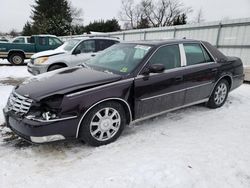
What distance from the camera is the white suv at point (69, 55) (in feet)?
24.2

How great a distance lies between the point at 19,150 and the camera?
10.3 feet

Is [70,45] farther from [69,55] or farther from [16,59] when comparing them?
[16,59]

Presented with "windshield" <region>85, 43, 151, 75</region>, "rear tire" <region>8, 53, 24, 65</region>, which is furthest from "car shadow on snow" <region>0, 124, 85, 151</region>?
"rear tire" <region>8, 53, 24, 65</region>

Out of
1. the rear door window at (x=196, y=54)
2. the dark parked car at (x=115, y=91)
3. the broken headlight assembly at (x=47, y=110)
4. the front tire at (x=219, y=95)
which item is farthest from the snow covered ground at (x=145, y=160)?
the rear door window at (x=196, y=54)

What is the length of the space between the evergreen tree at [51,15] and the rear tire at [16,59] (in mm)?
23747

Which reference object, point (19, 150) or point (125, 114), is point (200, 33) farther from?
point (19, 150)

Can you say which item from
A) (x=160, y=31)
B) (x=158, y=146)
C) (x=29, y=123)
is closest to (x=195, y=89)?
(x=158, y=146)

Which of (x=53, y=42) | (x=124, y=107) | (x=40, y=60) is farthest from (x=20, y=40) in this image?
(x=124, y=107)

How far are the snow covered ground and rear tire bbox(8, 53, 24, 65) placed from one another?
10.6 m

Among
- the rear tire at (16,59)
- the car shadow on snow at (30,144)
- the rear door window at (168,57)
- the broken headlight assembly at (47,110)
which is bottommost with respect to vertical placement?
the car shadow on snow at (30,144)

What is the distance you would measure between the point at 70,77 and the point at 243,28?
8208 mm

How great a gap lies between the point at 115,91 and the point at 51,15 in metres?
42.7

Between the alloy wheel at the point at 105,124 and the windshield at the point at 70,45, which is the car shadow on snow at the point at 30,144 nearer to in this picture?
the alloy wheel at the point at 105,124

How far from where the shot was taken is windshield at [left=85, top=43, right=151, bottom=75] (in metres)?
3.67
